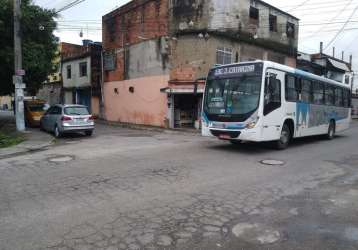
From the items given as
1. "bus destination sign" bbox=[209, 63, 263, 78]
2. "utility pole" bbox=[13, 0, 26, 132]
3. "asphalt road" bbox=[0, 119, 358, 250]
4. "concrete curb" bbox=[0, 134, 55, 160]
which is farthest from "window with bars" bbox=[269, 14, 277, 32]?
"concrete curb" bbox=[0, 134, 55, 160]

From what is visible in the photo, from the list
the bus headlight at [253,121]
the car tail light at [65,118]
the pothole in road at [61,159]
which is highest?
the bus headlight at [253,121]

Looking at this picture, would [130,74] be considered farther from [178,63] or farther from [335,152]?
[335,152]

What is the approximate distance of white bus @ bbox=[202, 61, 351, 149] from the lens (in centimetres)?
1095

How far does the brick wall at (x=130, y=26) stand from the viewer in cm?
2306

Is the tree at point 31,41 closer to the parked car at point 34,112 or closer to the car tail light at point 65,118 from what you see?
the parked car at point 34,112

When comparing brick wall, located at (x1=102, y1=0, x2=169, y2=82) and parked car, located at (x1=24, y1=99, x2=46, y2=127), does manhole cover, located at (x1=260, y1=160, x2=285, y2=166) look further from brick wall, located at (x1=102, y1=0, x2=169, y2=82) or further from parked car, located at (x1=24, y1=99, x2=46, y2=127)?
parked car, located at (x1=24, y1=99, x2=46, y2=127)

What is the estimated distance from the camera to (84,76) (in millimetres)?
32125

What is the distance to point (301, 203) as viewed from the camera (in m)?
6.08

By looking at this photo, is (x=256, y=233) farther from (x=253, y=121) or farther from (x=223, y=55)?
(x=223, y=55)

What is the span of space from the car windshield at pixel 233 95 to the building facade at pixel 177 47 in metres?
8.79

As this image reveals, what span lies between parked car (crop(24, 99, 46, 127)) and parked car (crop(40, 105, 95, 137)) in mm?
4719

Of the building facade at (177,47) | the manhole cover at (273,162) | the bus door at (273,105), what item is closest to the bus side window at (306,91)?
the bus door at (273,105)

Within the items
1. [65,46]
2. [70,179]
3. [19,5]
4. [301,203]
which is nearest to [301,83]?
[301,203]

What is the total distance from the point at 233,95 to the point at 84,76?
23711 millimetres
